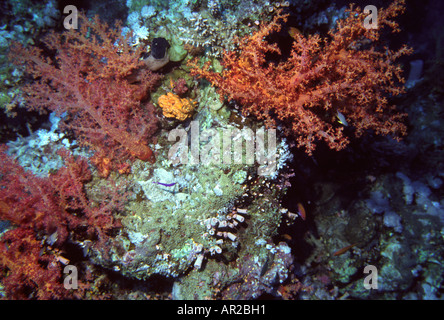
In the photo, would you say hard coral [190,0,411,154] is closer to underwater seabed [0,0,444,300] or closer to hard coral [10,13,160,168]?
underwater seabed [0,0,444,300]

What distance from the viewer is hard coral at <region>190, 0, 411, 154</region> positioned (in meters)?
3.02

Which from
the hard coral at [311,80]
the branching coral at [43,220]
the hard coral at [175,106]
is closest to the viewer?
the hard coral at [311,80]

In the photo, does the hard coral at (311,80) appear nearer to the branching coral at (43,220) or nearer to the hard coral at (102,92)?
the hard coral at (102,92)

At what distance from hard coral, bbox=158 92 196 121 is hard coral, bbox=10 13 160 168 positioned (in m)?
0.37

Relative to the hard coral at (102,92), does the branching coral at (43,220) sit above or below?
below

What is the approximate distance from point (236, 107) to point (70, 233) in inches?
130

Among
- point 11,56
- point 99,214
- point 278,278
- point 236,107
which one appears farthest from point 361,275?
point 11,56

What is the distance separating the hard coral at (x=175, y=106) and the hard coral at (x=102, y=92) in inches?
14.7

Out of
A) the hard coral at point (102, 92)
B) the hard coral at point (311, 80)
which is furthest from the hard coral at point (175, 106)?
the hard coral at point (311, 80)

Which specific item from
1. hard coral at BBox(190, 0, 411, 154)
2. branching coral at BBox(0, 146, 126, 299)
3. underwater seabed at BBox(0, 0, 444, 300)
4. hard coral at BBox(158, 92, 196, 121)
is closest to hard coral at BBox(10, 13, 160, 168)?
underwater seabed at BBox(0, 0, 444, 300)

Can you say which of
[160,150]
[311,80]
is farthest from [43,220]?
[311,80]

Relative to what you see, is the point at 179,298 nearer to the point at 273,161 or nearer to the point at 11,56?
the point at 273,161

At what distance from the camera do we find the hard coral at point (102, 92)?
368 centimetres
